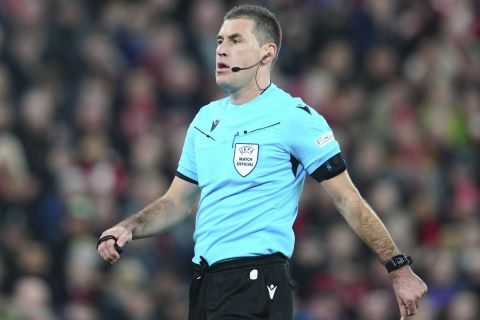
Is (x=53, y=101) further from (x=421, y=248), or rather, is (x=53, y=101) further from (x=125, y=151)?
(x=421, y=248)

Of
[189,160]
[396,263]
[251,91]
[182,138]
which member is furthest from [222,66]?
[182,138]

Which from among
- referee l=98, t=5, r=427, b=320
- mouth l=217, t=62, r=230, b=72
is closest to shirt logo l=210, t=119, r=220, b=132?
referee l=98, t=5, r=427, b=320

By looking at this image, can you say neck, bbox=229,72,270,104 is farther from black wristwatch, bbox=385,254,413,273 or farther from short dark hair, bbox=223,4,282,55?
black wristwatch, bbox=385,254,413,273

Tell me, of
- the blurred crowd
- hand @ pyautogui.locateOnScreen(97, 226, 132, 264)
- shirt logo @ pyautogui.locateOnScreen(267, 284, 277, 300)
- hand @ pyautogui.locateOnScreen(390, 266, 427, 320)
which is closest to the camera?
hand @ pyautogui.locateOnScreen(390, 266, 427, 320)

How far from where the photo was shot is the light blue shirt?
6.64m

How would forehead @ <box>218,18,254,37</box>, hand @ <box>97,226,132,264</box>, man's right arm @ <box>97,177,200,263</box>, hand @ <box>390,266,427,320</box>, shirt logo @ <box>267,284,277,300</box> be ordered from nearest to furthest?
hand @ <box>390,266,427,320</box> < hand @ <box>97,226,132,264</box> < shirt logo @ <box>267,284,277,300</box> < man's right arm @ <box>97,177,200,263</box> < forehead @ <box>218,18,254,37</box>

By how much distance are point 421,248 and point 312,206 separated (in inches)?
53.8

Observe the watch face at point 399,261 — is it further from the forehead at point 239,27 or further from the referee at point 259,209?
the forehead at point 239,27

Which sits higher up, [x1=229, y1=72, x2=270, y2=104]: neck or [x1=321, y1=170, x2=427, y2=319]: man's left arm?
[x1=229, y1=72, x2=270, y2=104]: neck

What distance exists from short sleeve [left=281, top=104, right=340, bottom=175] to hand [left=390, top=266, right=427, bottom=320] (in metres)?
0.71

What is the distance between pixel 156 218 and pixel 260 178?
779 millimetres

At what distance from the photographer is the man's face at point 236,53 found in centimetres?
697

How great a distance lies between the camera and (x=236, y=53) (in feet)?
23.0

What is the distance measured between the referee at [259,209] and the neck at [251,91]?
40mm
